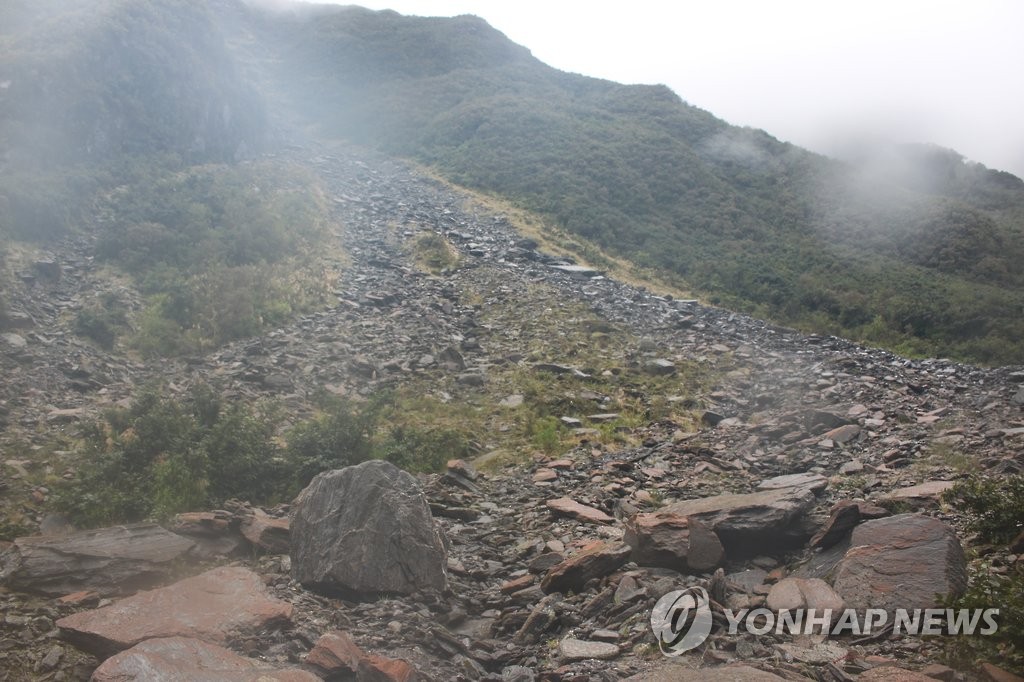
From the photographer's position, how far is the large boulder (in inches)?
250

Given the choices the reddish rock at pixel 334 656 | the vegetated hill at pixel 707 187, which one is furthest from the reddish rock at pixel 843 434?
the vegetated hill at pixel 707 187

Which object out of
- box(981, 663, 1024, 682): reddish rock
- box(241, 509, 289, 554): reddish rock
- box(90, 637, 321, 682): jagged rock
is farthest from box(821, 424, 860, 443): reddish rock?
box(90, 637, 321, 682): jagged rock

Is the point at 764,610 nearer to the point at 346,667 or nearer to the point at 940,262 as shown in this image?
the point at 346,667

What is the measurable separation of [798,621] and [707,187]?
34449mm

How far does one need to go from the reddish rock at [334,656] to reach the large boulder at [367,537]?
117 centimetres

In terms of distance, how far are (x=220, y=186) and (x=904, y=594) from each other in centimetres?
2456

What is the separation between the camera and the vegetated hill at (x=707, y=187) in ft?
80.6

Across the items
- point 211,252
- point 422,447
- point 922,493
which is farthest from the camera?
point 211,252

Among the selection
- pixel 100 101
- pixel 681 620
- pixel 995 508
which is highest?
pixel 100 101

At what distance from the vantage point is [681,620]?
538 centimetres

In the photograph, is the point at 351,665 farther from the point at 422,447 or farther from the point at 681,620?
the point at 422,447

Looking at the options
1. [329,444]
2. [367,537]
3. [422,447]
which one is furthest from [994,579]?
[329,444]

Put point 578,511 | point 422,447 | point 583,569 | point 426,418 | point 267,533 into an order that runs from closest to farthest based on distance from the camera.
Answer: point 583,569, point 267,533, point 578,511, point 422,447, point 426,418

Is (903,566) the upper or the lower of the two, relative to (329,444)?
upper
